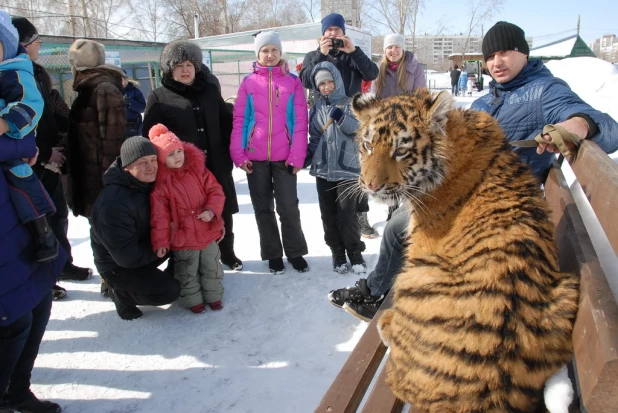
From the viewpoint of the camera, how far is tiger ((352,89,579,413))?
1360 mm

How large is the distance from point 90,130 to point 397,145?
2.84 metres

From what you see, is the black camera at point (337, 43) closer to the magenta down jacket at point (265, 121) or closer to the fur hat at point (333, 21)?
the fur hat at point (333, 21)

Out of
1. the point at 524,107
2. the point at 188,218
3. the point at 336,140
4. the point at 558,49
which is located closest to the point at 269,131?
the point at 336,140

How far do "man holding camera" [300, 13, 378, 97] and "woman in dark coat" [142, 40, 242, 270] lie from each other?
102cm

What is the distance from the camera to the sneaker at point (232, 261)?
415cm

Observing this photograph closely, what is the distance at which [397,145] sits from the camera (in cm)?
211

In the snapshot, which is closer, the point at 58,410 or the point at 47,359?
the point at 58,410

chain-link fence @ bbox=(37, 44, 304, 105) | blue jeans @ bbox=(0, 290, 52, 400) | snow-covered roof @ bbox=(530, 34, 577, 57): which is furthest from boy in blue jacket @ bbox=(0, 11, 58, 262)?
snow-covered roof @ bbox=(530, 34, 577, 57)

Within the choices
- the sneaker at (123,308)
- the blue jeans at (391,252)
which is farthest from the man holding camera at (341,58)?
the sneaker at (123,308)

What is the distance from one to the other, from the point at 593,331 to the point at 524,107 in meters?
1.58

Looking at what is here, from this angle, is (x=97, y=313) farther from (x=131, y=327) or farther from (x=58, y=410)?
(x=58, y=410)

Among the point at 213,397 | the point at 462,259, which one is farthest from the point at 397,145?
the point at 213,397

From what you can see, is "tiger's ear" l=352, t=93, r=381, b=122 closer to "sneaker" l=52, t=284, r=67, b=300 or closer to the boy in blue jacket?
the boy in blue jacket

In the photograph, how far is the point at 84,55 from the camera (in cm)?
358
